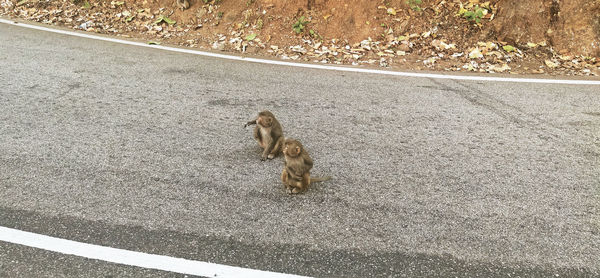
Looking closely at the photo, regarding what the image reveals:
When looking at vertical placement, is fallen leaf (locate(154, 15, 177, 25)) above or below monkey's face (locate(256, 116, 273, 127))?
above

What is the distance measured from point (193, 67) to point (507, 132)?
4.82m

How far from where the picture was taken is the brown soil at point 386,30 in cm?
789

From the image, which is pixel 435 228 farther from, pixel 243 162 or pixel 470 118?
pixel 470 118

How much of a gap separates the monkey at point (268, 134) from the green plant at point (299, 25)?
15.4 feet

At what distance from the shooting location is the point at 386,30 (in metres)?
8.77

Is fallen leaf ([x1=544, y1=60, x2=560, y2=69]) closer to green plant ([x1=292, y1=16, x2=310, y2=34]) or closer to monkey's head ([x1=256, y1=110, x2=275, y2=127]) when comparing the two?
green plant ([x1=292, y1=16, x2=310, y2=34])

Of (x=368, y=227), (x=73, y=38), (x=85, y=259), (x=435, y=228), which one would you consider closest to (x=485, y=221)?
(x=435, y=228)

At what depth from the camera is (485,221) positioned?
3.64m

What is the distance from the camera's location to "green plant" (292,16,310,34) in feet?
29.0

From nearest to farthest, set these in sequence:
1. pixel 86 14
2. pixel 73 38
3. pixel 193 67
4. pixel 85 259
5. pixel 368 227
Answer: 1. pixel 85 259
2. pixel 368 227
3. pixel 193 67
4. pixel 73 38
5. pixel 86 14

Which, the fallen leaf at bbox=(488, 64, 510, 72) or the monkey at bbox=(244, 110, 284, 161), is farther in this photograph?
the fallen leaf at bbox=(488, 64, 510, 72)

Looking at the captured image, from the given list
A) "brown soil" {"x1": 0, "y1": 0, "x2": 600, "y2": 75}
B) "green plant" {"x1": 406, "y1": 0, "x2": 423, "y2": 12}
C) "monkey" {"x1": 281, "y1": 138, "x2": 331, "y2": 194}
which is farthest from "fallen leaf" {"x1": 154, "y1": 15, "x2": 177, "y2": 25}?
"monkey" {"x1": 281, "y1": 138, "x2": 331, "y2": 194}

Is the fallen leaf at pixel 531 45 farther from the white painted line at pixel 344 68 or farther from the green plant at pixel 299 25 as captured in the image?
the green plant at pixel 299 25

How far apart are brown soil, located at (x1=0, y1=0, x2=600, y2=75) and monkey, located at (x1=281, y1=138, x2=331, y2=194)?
4.29 m
